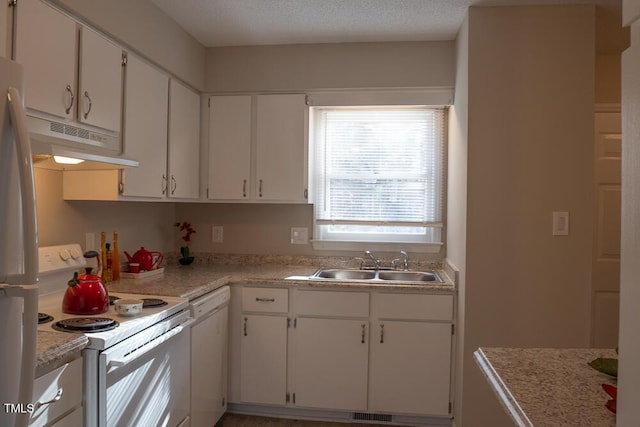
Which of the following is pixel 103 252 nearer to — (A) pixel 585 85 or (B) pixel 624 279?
(B) pixel 624 279

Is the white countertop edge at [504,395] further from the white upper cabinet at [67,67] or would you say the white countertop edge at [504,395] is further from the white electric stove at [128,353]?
the white upper cabinet at [67,67]

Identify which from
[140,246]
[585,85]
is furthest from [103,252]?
[585,85]

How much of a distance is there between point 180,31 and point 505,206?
2.26 m

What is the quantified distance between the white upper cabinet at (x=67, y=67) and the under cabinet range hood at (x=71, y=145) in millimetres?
54

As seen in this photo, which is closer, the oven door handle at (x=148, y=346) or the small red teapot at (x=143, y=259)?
the oven door handle at (x=148, y=346)

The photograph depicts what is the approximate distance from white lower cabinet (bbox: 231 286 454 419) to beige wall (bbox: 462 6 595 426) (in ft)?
0.86

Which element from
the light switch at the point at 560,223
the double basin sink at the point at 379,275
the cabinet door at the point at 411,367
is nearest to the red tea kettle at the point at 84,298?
the double basin sink at the point at 379,275

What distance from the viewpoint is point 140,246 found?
288 centimetres

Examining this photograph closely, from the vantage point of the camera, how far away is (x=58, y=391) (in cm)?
131

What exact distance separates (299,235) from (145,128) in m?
1.36

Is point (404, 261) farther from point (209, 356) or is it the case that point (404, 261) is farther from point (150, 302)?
point (150, 302)

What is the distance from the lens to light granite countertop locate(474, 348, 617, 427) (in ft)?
2.98

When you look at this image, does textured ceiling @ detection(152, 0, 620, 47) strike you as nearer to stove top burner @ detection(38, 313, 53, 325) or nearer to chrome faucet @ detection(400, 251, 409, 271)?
chrome faucet @ detection(400, 251, 409, 271)

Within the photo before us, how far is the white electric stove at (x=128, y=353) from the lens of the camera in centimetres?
146
